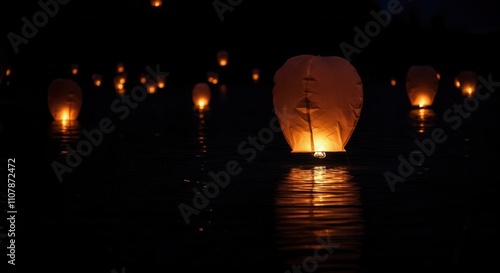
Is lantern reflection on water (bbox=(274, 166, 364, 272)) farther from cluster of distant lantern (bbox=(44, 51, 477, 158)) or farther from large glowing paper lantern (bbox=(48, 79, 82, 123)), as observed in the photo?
large glowing paper lantern (bbox=(48, 79, 82, 123))

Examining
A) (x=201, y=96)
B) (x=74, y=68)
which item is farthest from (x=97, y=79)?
(x=201, y=96)

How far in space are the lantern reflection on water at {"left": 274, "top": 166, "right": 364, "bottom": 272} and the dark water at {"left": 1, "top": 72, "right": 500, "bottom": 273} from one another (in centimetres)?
2

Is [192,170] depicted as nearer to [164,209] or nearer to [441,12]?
[164,209]

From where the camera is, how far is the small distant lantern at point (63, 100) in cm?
3600

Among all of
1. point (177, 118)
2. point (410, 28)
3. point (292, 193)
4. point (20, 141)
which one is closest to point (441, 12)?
point (410, 28)

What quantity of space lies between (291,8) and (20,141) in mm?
77868

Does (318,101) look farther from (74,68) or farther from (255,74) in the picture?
(74,68)

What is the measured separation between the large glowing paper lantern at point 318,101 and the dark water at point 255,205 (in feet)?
1.67

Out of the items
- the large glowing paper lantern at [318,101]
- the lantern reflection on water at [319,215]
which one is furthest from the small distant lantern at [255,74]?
the lantern reflection on water at [319,215]

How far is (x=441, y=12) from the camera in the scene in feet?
395

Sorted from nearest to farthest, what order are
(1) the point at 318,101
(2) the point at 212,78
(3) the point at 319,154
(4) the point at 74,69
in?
1. (1) the point at 318,101
2. (3) the point at 319,154
3. (2) the point at 212,78
4. (4) the point at 74,69

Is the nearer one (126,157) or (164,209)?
(164,209)

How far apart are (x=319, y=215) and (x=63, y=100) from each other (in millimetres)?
24432

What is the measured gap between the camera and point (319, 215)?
42.9 feet
